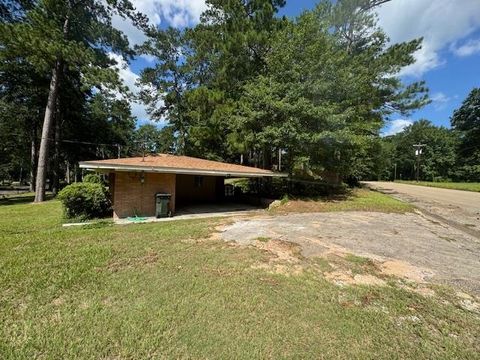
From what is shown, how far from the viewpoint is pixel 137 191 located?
9.88m

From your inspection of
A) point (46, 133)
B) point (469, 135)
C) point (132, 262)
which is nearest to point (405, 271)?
point (132, 262)

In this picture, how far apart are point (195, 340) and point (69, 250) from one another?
13.3 feet

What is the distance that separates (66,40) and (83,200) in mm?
11227

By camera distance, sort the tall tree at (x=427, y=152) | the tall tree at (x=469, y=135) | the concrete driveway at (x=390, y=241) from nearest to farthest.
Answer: the concrete driveway at (x=390, y=241) → the tall tree at (x=469, y=135) → the tall tree at (x=427, y=152)

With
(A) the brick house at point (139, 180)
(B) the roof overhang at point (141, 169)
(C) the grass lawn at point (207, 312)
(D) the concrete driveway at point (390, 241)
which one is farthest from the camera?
(A) the brick house at point (139, 180)

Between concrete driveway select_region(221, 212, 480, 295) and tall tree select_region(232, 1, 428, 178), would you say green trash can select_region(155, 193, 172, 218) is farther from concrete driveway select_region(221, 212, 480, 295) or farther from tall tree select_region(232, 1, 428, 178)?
tall tree select_region(232, 1, 428, 178)

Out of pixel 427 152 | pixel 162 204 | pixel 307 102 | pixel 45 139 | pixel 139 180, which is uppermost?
pixel 427 152

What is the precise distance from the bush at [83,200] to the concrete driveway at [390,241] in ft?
18.8

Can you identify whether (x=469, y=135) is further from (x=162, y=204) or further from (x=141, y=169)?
(x=141, y=169)

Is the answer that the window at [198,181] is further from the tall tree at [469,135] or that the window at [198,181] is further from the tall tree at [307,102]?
the tall tree at [469,135]

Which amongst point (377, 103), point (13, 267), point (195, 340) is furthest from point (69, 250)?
point (377, 103)

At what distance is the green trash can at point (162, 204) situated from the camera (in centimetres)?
980

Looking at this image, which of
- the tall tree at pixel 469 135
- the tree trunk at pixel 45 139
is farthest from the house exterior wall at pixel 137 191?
the tall tree at pixel 469 135

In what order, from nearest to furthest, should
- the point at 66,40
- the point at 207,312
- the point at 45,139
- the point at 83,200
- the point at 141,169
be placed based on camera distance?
the point at 207,312 < the point at 141,169 < the point at 83,200 < the point at 66,40 < the point at 45,139
